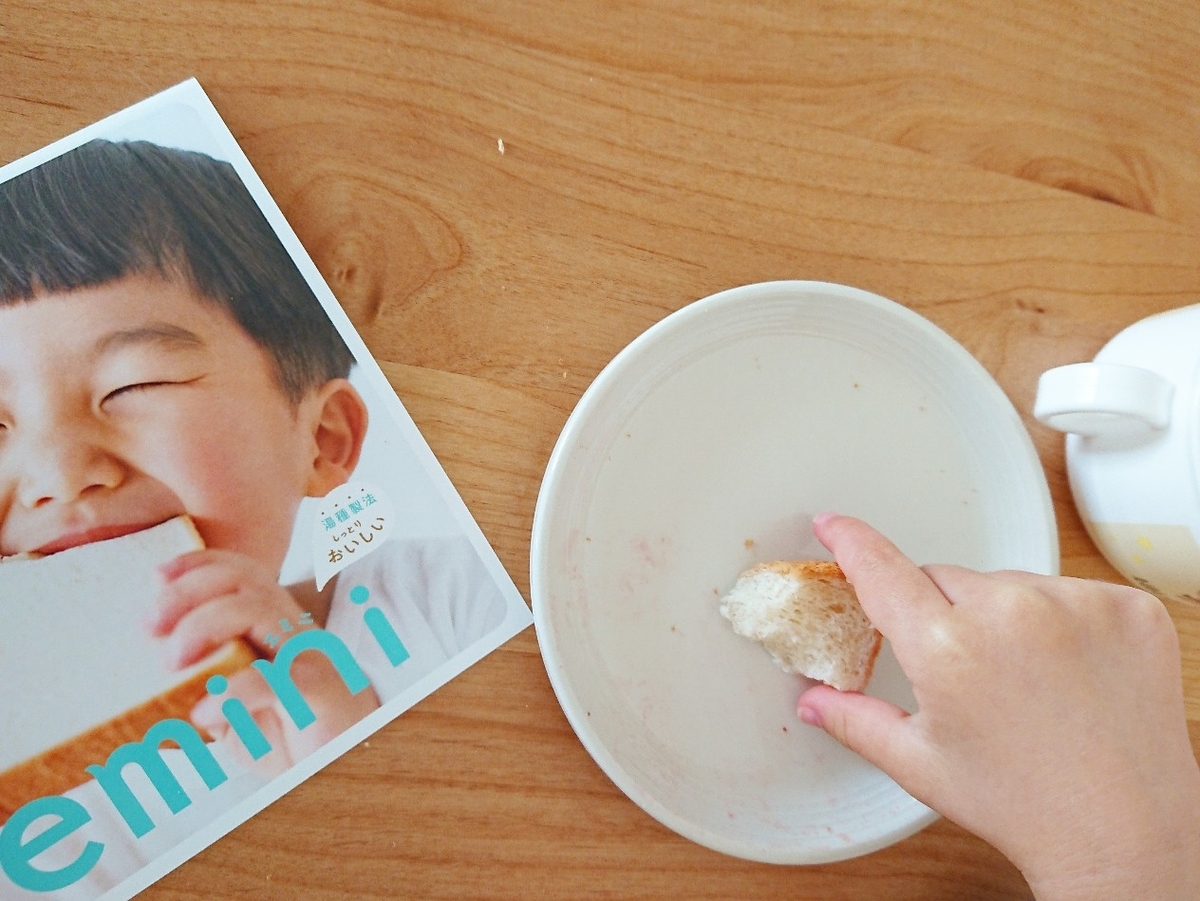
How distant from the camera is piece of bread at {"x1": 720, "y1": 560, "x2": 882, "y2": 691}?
489 mm

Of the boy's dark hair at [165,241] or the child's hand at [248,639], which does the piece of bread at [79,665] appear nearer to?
the child's hand at [248,639]

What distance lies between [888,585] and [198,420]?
406 mm

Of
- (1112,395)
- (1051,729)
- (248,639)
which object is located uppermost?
(248,639)

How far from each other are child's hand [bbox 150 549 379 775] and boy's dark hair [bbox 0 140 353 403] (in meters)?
0.11

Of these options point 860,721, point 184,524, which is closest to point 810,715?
point 860,721

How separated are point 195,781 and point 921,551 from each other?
1.52ft

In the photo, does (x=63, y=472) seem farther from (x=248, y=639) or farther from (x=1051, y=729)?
(x=1051, y=729)

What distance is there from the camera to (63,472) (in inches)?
18.7

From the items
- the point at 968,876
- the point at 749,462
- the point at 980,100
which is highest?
the point at 980,100

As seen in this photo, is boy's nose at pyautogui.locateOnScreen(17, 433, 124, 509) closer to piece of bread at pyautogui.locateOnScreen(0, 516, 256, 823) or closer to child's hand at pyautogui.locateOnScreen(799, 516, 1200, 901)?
piece of bread at pyautogui.locateOnScreen(0, 516, 256, 823)

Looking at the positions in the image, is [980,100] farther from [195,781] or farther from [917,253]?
[195,781]

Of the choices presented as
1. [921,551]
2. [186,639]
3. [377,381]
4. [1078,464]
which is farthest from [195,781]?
[1078,464]

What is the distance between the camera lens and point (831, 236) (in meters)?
0.57

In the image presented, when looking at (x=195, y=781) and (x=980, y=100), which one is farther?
(x=980, y=100)
